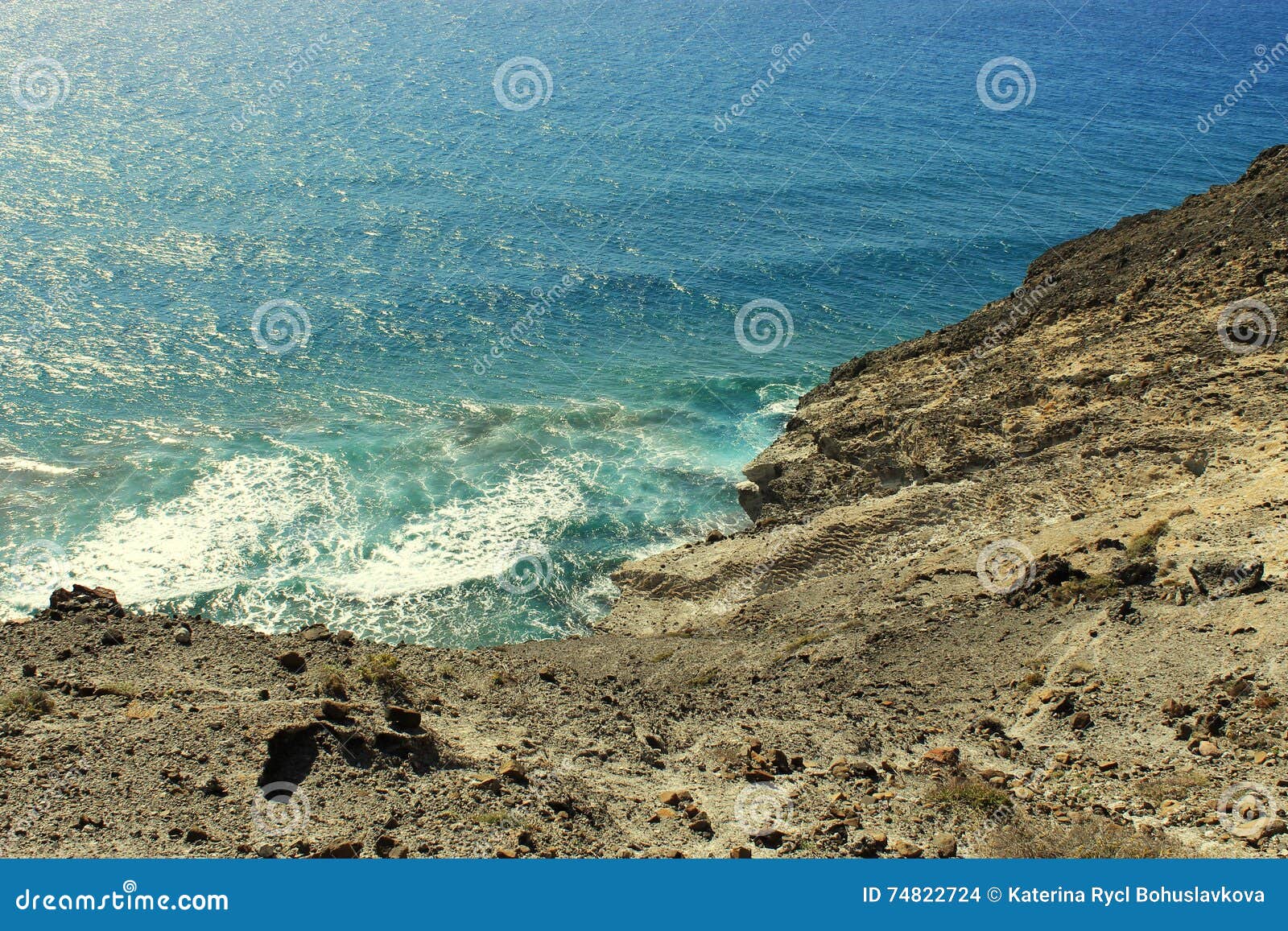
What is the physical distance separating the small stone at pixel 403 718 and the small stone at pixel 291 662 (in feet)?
12.2

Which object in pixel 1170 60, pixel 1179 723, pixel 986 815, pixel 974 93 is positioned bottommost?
pixel 986 815

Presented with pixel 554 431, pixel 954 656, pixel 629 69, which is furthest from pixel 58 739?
pixel 629 69

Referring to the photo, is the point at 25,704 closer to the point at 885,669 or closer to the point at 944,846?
the point at 944,846

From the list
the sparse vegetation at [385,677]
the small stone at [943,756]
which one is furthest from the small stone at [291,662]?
the small stone at [943,756]

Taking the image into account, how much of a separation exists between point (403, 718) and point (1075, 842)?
977 centimetres

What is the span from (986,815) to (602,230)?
4135cm

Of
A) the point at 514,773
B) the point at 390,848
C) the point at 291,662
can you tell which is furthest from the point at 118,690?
the point at 514,773

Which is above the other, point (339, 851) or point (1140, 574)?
point (1140, 574)

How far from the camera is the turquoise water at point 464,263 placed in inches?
1264

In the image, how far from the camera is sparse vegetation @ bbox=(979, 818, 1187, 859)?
43.5 ft

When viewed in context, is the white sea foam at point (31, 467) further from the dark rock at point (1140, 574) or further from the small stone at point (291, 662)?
the dark rock at point (1140, 574)

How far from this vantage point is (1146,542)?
2070 cm

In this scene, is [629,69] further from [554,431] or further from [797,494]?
[797,494]

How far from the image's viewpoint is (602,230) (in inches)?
2057
